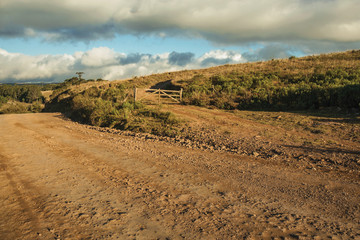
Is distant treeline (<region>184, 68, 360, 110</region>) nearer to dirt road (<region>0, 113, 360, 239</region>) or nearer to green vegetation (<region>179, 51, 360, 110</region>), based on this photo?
green vegetation (<region>179, 51, 360, 110</region>)

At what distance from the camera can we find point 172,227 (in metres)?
3.94

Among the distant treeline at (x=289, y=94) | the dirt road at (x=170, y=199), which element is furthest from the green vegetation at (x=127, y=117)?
the distant treeline at (x=289, y=94)

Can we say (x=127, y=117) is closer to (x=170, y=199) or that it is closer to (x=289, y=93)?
(x=170, y=199)

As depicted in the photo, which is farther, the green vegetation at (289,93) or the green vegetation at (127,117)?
the green vegetation at (289,93)

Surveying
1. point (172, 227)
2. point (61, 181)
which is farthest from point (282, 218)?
point (61, 181)

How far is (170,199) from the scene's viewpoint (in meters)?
4.89

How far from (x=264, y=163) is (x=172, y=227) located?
14.5ft

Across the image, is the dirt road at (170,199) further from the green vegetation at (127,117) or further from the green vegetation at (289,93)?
the green vegetation at (289,93)

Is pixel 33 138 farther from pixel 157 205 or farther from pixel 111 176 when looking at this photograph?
pixel 157 205

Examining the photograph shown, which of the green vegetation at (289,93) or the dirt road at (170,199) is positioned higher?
the green vegetation at (289,93)

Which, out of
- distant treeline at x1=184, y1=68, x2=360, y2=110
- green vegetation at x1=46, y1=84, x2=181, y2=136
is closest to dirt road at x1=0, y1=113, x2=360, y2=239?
green vegetation at x1=46, y1=84, x2=181, y2=136

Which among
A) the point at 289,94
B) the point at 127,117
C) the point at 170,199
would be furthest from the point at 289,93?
the point at 170,199

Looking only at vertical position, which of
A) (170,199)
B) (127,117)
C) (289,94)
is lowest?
(170,199)

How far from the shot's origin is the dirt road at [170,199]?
3.87 meters
